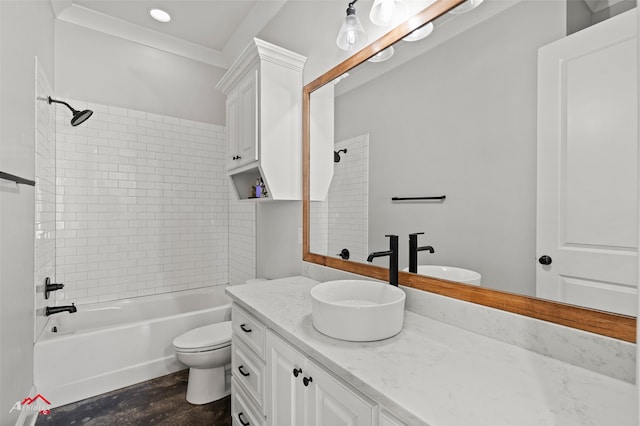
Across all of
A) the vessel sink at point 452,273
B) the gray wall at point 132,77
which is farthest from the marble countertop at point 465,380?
the gray wall at point 132,77

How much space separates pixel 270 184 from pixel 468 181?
121 cm

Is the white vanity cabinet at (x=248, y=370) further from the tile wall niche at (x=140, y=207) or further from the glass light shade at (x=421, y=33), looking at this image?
the glass light shade at (x=421, y=33)

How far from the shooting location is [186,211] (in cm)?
312

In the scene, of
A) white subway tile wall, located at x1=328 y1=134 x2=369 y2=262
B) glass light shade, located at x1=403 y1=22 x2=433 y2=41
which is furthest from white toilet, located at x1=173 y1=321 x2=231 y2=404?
glass light shade, located at x1=403 y1=22 x2=433 y2=41

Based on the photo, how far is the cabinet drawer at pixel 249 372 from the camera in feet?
4.29

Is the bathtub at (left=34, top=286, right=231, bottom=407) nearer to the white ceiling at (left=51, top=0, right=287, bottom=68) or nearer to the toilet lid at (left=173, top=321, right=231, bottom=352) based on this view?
the toilet lid at (left=173, top=321, right=231, bottom=352)

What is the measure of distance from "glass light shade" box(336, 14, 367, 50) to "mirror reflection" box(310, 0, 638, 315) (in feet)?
0.39

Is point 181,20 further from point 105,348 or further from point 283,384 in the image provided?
point 283,384

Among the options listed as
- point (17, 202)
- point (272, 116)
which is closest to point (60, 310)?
point (17, 202)

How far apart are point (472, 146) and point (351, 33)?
840 millimetres

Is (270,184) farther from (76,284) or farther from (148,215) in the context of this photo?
(76,284)

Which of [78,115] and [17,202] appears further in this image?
[78,115]

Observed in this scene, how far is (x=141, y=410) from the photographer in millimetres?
1958

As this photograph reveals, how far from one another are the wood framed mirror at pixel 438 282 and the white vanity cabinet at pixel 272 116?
80mm
